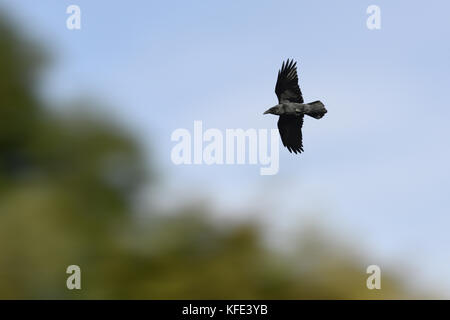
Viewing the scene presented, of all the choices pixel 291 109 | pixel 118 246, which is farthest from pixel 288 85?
→ pixel 118 246

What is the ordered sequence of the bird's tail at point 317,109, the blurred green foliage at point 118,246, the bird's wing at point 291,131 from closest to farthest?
the bird's tail at point 317,109 < the bird's wing at point 291,131 < the blurred green foliage at point 118,246

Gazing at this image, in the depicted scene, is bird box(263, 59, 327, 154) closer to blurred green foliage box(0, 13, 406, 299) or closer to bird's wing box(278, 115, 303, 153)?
bird's wing box(278, 115, 303, 153)

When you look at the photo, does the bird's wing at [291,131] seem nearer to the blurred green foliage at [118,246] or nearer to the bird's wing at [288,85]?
the bird's wing at [288,85]

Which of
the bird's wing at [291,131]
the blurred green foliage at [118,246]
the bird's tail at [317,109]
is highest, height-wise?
the bird's tail at [317,109]

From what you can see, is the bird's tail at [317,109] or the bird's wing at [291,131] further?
the bird's wing at [291,131]

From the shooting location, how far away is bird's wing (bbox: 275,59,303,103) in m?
5.81

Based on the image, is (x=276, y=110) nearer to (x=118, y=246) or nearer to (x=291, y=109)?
(x=291, y=109)

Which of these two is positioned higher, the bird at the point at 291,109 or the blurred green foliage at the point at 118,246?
the bird at the point at 291,109

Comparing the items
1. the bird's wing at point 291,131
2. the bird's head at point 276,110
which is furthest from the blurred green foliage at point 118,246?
the bird's head at point 276,110

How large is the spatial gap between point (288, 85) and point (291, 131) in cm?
35

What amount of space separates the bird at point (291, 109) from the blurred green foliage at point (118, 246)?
94 centimetres

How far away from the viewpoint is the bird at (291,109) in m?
5.71

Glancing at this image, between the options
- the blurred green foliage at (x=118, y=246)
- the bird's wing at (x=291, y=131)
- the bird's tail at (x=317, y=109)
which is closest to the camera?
the bird's tail at (x=317, y=109)

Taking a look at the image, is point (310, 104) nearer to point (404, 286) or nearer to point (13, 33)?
point (404, 286)
